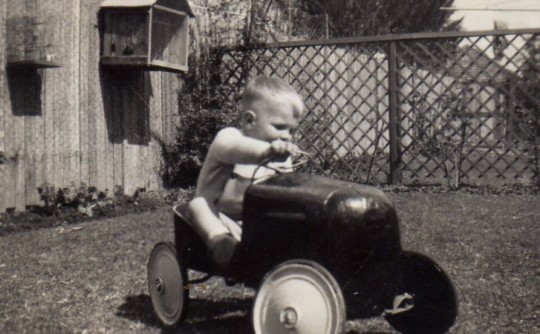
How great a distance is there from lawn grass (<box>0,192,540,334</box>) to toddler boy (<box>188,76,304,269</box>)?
0.42 m

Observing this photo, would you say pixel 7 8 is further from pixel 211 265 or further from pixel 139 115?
pixel 211 265

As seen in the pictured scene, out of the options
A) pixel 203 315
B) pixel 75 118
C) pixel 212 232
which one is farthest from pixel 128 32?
pixel 212 232

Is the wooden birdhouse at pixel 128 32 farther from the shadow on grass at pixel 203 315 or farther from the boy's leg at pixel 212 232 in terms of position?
the boy's leg at pixel 212 232

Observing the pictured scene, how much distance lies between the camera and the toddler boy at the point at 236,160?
3.31 metres

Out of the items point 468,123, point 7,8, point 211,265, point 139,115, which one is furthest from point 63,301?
point 468,123

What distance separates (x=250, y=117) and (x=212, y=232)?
510mm

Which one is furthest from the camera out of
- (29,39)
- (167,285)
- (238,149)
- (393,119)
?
(393,119)

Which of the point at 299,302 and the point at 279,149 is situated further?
the point at 279,149

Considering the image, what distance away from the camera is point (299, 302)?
9.67 ft

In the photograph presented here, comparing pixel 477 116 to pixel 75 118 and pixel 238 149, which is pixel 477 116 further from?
pixel 238 149

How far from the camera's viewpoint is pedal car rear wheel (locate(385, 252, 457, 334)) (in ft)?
10.8

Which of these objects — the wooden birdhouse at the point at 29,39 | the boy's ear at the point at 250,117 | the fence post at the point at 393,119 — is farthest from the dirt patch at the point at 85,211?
the boy's ear at the point at 250,117

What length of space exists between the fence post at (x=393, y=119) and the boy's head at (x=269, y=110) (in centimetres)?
620

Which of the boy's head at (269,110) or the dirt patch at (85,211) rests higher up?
the boy's head at (269,110)
